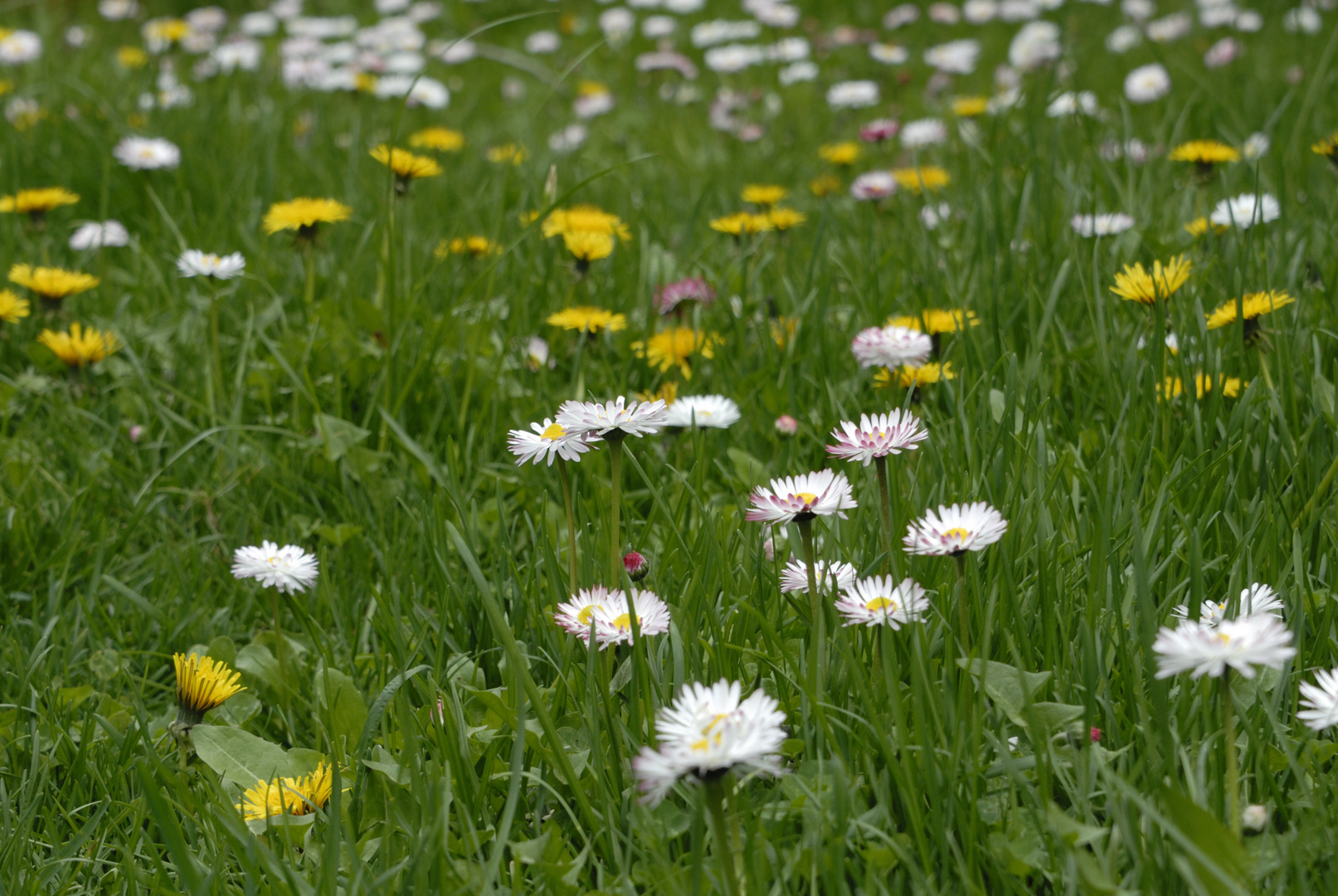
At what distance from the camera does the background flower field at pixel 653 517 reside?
1041mm

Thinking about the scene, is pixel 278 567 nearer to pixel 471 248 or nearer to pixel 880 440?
pixel 880 440

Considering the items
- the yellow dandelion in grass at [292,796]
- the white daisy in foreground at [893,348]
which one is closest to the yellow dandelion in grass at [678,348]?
the white daisy in foreground at [893,348]

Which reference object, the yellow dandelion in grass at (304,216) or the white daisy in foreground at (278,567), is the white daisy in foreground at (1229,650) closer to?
the white daisy in foreground at (278,567)

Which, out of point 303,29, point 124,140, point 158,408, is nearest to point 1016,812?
point 158,408

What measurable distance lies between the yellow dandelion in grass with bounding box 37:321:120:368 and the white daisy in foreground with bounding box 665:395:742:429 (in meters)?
1.23

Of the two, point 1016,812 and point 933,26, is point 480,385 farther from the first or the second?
point 933,26

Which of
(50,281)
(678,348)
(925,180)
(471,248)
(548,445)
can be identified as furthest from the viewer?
(925,180)

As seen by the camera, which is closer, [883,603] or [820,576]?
[883,603]

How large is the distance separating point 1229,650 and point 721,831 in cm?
44

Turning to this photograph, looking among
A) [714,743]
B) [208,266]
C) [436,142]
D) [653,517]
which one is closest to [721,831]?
[714,743]

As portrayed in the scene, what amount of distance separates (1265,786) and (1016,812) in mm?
255

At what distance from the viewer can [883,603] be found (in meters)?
1.12

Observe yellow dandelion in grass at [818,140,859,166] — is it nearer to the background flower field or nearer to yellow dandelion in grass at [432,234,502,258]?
the background flower field

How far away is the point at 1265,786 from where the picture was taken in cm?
104
